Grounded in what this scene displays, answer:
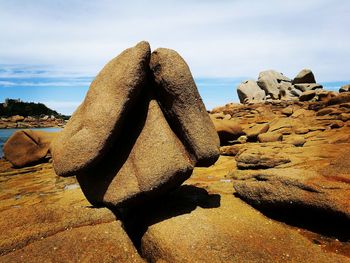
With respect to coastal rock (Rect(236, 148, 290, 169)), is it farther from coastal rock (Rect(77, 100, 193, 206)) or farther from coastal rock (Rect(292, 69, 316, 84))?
coastal rock (Rect(292, 69, 316, 84))

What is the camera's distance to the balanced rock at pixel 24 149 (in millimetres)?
14734

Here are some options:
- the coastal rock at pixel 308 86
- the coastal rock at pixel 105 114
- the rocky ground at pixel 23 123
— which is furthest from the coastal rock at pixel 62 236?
the rocky ground at pixel 23 123

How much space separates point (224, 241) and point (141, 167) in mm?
1724

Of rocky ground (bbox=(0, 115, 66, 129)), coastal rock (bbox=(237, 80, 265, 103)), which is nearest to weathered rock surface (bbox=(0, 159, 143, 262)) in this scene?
coastal rock (bbox=(237, 80, 265, 103))

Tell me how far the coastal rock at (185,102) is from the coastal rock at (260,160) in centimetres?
329

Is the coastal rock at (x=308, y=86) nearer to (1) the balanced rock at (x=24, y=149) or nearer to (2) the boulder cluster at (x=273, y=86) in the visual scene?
(2) the boulder cluster at (x=273, y=86)

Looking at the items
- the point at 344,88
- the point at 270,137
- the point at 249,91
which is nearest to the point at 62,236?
the point at 270,137

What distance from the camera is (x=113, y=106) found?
16.1 feet

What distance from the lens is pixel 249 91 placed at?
4450 centimetres

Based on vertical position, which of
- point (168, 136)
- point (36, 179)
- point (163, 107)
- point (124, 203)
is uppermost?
point (163, 107)

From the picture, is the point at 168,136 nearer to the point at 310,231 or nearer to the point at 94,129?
the point at 94,129

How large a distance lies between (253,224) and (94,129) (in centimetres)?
295

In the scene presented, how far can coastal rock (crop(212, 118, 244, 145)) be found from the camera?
1466 centimetres

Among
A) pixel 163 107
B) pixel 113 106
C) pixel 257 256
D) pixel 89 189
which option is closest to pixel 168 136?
pixel 163 107
